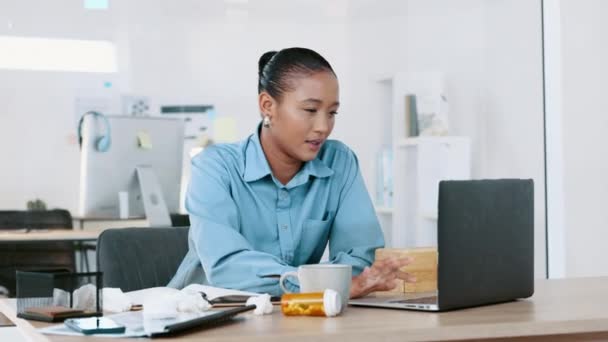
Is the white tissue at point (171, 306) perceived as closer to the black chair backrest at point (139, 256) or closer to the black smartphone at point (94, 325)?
the black smartphone at point (94, 325)

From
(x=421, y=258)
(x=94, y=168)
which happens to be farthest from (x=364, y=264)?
(x=94, y=168)

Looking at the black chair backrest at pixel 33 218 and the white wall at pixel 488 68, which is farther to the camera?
the white wall at pixel 488 68

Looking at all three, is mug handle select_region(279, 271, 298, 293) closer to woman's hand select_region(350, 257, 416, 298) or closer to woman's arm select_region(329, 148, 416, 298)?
woman's hand select_region(350, 257, 416, 298)

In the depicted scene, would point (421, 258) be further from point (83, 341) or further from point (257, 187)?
point (83, 341)

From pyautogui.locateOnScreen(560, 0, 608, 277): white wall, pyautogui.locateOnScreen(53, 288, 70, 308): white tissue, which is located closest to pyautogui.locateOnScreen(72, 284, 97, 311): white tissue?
pyautogui.locateOnScreen(53, 288, 70, 308): white tissue

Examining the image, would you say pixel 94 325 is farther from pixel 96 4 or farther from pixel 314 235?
pixel 96 4

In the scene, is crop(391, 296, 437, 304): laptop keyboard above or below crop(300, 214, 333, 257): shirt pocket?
below

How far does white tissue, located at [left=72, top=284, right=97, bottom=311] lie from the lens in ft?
5.31

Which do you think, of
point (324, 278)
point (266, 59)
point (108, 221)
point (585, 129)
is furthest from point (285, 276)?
point (585, 129)

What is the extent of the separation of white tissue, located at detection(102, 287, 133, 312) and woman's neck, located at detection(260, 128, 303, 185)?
0.64 m

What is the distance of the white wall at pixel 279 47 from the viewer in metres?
4.07

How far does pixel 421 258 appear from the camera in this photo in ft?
6.70

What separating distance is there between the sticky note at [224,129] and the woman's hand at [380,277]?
7.96 feet

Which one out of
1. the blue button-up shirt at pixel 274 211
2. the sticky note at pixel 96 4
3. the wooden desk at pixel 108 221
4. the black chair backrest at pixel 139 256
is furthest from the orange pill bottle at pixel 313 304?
the sticky note at pixel 96 4
